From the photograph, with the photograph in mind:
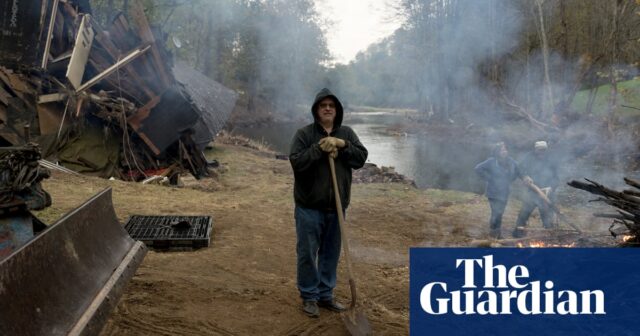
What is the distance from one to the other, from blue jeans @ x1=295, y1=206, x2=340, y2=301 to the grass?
15674 mm

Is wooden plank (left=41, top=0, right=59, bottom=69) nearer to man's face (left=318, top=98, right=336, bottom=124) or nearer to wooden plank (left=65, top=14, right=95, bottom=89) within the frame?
wooden plank (left=65, top=14, right=95, bottom=89)

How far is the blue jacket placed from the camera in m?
7.66

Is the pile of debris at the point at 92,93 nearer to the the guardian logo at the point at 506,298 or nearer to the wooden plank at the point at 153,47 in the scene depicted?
the wooden plank at the point at 153,47

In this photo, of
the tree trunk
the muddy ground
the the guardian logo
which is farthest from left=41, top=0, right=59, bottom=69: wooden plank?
the tree trunk

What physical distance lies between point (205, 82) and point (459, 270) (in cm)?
1689

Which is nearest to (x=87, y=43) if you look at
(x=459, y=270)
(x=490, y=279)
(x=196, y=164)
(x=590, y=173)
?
(x=196, y=164)

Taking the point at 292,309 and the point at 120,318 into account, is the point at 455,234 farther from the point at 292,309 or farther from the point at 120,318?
the point at 120,318

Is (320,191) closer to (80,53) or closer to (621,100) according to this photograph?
(80,53)

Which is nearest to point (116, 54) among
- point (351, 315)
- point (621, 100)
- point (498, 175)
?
point (498, 175)

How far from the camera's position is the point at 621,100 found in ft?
75.9

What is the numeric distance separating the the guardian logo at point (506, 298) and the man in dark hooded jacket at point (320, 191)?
33.4 inches

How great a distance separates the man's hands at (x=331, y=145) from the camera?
3789mm

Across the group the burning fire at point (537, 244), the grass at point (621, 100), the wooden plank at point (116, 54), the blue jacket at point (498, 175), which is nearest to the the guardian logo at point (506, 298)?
the burning fire at point (537, 244)

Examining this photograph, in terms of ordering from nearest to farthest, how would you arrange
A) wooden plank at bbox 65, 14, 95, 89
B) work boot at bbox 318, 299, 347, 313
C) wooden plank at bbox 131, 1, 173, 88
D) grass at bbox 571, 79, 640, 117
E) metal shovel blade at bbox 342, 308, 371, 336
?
metal shovel blade at bbox 342, 308, 371, 336 < work boot at bbox 318, 299, 347, 313 < wooden plank at bbox 65, 14, 95, 89 < wooden plank at bbox 131, 1, 173, 88 < grass at bbox 571, 79, 640, 117
